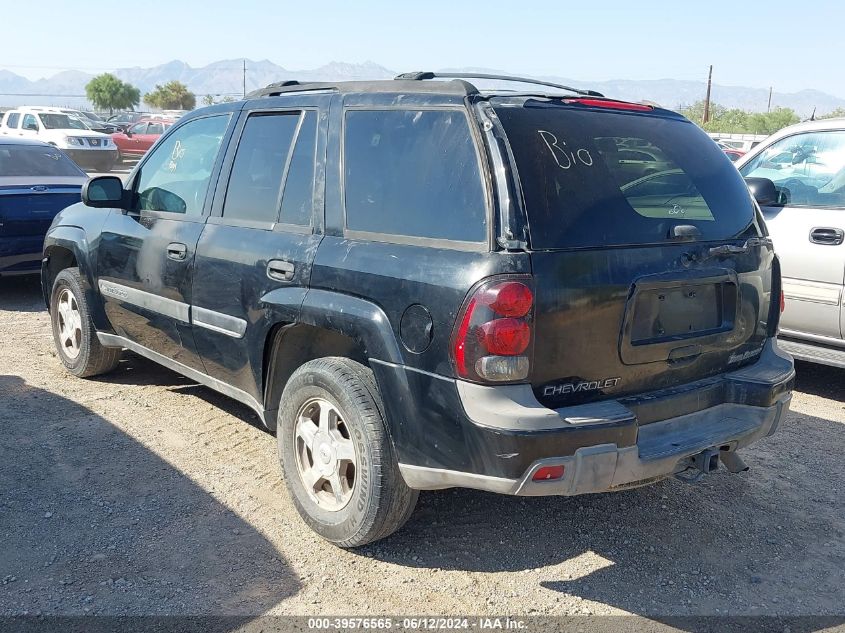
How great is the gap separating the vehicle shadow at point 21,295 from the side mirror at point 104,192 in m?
3.80

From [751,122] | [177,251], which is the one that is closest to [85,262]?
[177,251]

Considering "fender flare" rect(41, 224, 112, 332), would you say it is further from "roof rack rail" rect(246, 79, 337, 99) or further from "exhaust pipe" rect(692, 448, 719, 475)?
"exhaust pipe" rect(692, 448, 719, 475)

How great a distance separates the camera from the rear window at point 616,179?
121 inches

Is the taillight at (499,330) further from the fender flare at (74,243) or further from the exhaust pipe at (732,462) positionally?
the fender flare at (74,243)

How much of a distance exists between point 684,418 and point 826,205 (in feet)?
10.3

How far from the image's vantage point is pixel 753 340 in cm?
370

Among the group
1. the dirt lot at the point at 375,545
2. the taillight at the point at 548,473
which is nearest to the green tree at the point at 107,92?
the dirt lot at the point at 375,545

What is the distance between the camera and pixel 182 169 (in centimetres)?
478

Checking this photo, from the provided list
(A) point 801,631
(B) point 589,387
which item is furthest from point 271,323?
(A) point 801,631

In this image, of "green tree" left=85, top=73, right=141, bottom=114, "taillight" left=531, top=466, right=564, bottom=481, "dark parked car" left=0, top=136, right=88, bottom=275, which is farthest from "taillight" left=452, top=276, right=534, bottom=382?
"green tree" left=85, top=73, right=141, bottom=114

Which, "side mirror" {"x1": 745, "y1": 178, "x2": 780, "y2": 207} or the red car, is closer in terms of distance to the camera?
"side mirror" {"x1": 745, "y1": 178, "x2": 780, "y2": 207}

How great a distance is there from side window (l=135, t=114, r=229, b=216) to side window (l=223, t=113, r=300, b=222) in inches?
10.4

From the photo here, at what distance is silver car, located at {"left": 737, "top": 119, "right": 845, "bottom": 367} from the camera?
557 cm

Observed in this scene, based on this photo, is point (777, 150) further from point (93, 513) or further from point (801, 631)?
point (93, 513)
